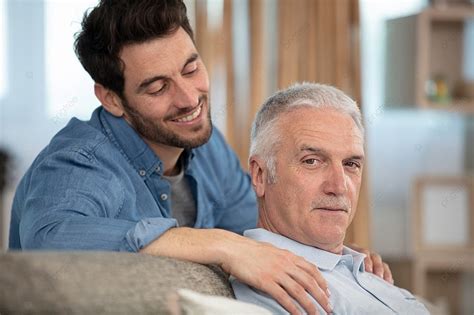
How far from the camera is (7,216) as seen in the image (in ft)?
14.7

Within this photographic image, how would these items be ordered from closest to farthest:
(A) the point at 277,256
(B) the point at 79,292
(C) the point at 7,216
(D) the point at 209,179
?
1. (B) the point at 79,292
2. (A) the point at 277,256
3. (D) the point at 209,179
4. (C) the point at 7,216

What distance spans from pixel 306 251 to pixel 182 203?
0.78 meters

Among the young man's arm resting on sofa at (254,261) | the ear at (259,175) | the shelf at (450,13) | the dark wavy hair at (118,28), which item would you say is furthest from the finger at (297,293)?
the shelf at (450,13)

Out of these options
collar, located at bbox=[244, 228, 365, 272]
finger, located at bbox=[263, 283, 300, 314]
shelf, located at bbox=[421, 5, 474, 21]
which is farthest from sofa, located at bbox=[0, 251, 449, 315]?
shelf, located at bbox=[421, 5, 474, 21]

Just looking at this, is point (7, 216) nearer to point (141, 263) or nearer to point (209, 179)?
point (209, 179)

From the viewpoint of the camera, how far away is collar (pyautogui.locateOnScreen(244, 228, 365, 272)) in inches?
70.8

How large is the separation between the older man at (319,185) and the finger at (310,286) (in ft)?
0.34

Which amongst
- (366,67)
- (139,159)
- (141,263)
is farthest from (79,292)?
(366,67)

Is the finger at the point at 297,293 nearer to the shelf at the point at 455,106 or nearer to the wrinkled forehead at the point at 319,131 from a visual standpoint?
the wrinkled forehead at the point at 319,131

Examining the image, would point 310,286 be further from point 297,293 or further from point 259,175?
point 259,175

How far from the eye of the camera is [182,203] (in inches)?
99.2

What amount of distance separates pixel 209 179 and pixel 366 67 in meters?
2.34

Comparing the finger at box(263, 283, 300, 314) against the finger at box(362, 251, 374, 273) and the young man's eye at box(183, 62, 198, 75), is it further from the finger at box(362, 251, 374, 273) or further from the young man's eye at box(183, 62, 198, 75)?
the young man's eye at box(183, 62, 198, 75)

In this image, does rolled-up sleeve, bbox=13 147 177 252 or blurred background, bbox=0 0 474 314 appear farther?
blurred background, bbox=0 0 474 314
